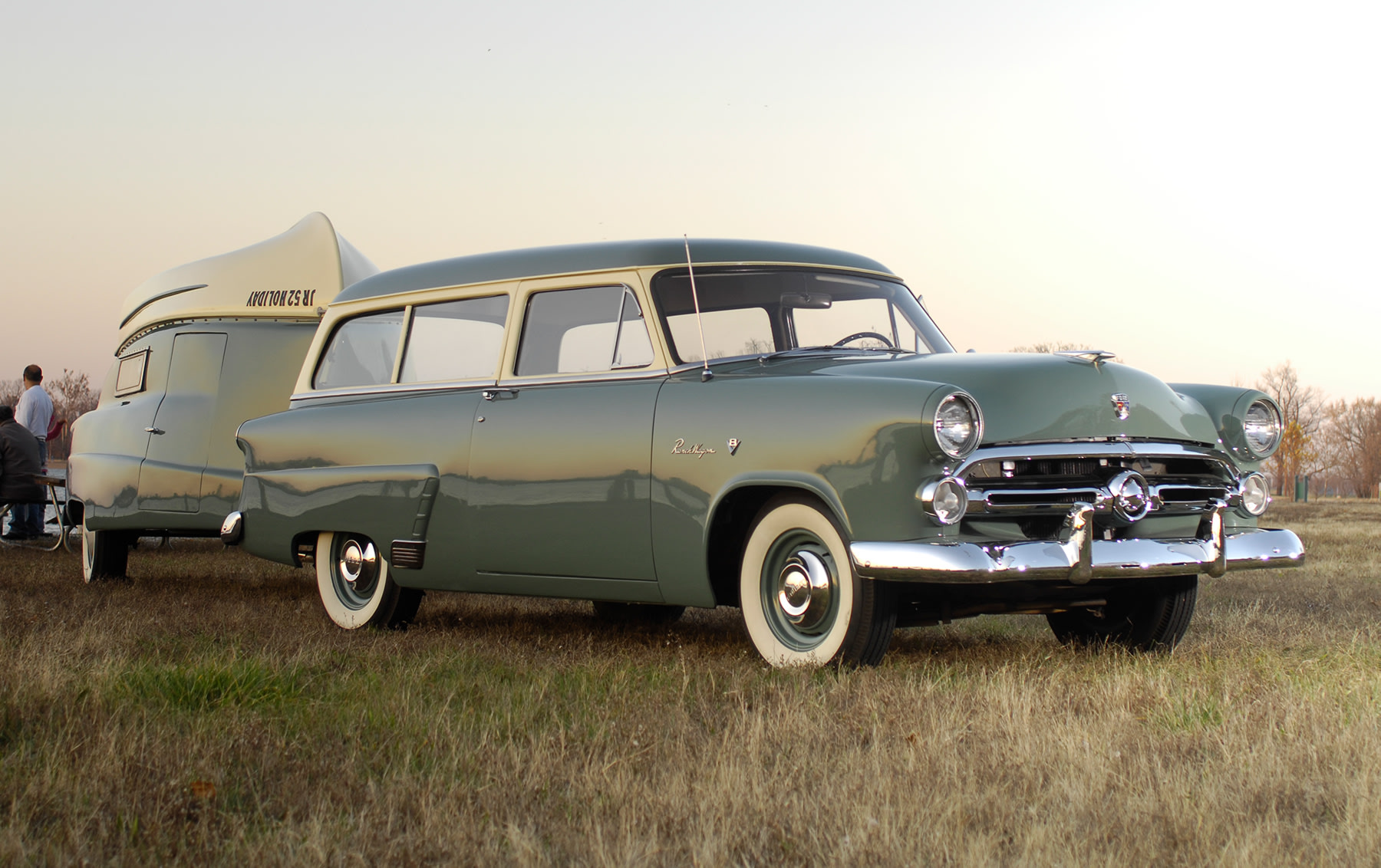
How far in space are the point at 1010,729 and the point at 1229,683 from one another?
111cm

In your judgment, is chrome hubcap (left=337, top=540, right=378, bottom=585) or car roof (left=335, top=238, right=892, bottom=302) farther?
chrome hubcap (left=337, top=540, right=378, bottom=585)

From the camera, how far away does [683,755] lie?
360 cm

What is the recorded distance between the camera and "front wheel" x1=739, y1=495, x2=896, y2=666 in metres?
4.82

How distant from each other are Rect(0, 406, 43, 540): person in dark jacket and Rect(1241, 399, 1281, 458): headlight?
11.3m

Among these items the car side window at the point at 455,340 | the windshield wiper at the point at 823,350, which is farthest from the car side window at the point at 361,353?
the windshield wiper at the point at 823,350

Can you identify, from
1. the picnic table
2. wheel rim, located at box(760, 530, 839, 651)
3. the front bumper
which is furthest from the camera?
the picnic table

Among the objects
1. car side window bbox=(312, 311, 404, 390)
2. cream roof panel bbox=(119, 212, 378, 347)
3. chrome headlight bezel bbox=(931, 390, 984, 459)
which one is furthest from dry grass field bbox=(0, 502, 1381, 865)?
cream roof panel bbox=(119, 212, 378, 347)

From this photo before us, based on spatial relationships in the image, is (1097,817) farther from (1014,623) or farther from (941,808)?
(1014,623)

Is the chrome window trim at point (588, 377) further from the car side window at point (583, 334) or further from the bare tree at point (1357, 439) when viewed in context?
the bare tree at point (1357, 439)

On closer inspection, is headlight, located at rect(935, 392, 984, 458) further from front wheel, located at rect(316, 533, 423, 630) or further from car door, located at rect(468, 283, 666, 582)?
front wheel, located at rect(316, 533, 423, 630)

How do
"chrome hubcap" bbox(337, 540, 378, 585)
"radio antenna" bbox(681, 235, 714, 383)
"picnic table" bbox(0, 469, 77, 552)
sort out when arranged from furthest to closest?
"picnic table" bbox(0, 469, 77, 552) < "chrome hubcap" bbox(337, 540, 378, 585) < "radio antenna" bbox(681, 235, 714, 383)

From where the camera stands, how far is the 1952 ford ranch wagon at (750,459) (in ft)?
15.5

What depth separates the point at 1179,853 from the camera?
2789 mm

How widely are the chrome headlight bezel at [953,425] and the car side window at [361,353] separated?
3.64m
